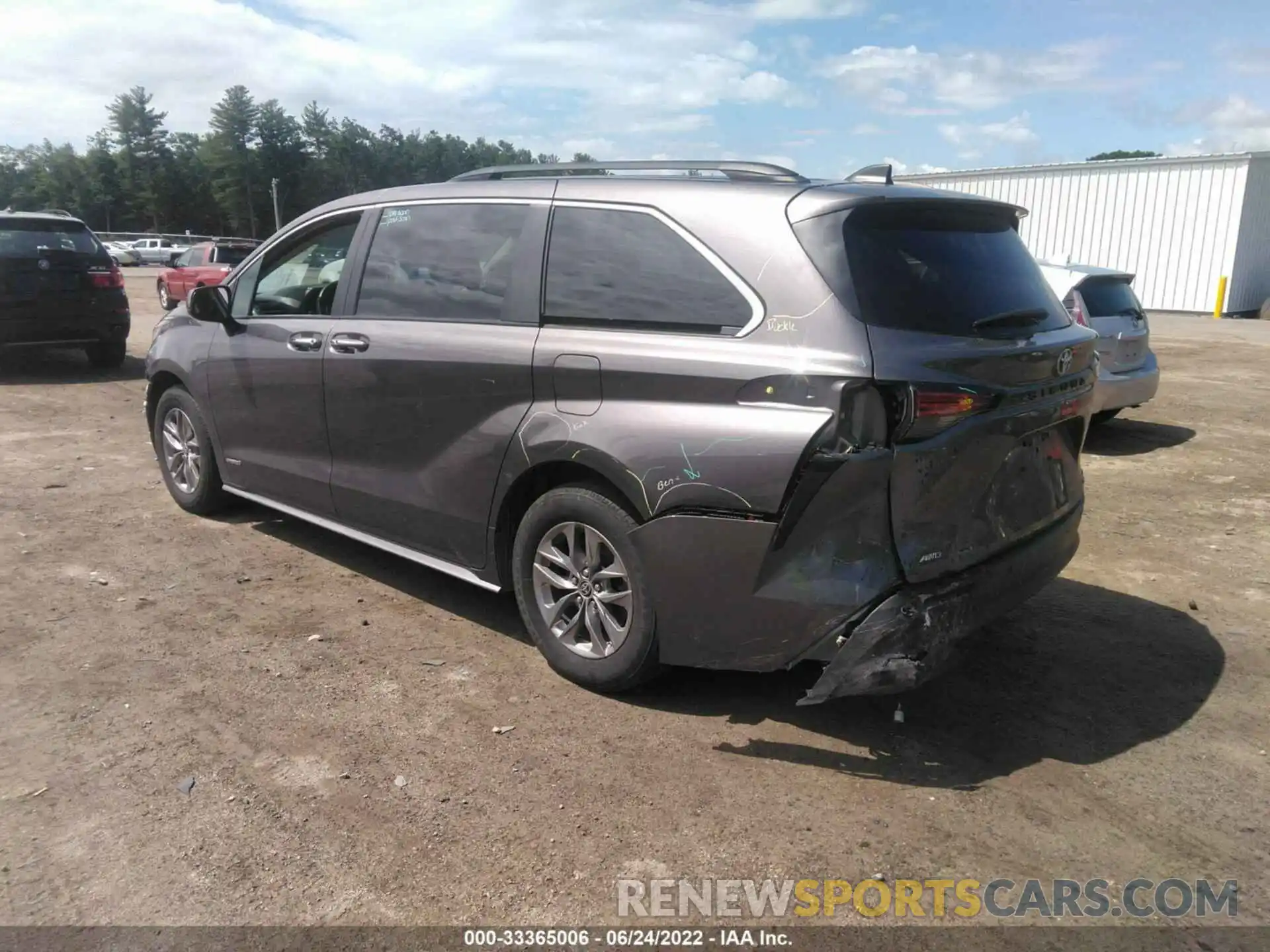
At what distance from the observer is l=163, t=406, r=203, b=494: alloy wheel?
19.5ft

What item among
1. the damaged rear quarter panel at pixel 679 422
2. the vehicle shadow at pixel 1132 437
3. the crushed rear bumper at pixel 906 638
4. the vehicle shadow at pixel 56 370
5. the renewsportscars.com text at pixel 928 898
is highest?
the damaged rear quarter panel at pixel 679 422

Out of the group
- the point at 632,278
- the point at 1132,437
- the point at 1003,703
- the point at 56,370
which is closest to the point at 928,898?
the point at 1003,703

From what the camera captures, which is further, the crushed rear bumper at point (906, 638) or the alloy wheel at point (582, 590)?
the alloy wheel at point (582, 590)

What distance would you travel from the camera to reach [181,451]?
6.11m

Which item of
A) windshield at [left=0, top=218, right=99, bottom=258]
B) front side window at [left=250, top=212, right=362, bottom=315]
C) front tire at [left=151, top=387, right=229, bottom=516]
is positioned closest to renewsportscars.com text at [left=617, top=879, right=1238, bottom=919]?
front side window at [left=250, top=212, right=362, bottom=315]

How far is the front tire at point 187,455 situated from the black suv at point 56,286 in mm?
6119

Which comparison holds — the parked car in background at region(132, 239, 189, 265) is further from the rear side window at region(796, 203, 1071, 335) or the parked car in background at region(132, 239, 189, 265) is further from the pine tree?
the rear side window at region(796, 203, 1071, 335)

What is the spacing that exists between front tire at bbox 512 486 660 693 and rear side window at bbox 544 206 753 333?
27.5 inches

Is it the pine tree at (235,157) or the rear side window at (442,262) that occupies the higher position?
the pine tree at (235,157)

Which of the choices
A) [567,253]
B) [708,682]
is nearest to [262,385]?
[567,253]

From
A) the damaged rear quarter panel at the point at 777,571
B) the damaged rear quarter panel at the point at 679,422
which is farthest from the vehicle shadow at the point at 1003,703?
the damaged rear quarter panel at the point at 679,422

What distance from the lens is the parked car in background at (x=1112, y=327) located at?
8.50m

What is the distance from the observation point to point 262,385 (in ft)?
16.9

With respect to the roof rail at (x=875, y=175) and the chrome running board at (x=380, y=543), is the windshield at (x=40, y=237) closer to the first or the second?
the chrome running board at (x=380, y=543)
